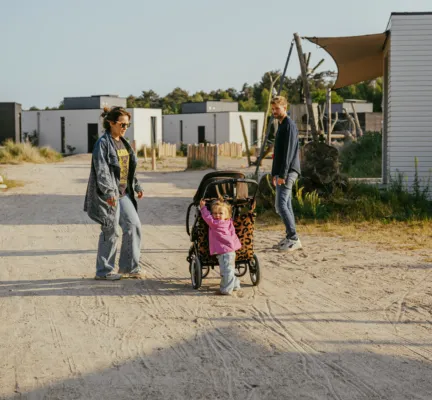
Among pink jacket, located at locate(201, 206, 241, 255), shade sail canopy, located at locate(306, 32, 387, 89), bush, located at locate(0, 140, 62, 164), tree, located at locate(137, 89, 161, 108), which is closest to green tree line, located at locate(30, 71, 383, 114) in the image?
A: tree, located at locate(137, 89, 161, 108)

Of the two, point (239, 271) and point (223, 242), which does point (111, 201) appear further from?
point (239, 271)

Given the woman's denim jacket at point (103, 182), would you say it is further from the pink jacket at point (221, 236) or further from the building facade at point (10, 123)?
the building facade at point (10, 123)

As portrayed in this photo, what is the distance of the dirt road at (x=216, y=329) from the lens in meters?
4.95

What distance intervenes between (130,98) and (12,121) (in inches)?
1375

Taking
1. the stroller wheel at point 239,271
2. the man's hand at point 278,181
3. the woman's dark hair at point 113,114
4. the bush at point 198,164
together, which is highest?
the woman's dark hair at point 113,114

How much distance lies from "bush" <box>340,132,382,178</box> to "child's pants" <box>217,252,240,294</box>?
43.9 ft

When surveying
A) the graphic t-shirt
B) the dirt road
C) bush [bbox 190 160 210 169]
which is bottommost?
the dirt road

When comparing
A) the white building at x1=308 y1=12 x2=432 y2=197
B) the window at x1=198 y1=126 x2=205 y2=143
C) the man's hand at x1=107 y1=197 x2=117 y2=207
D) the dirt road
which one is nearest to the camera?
the dirt road

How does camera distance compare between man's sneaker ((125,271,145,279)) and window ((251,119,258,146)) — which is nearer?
man's sneaker ((125,271,145,279))

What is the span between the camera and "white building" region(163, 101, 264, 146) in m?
58.3

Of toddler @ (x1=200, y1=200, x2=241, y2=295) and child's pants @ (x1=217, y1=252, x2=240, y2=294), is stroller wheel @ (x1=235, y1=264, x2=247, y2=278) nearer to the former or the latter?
toddler @ (x1=200, y1=200, x2=241, y2=295)

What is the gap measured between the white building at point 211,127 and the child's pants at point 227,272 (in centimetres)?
5019

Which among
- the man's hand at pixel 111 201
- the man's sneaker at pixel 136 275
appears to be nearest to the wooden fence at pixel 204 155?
the man's sneaker at pixel 136 275

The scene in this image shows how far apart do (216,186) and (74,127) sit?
48157 mm
